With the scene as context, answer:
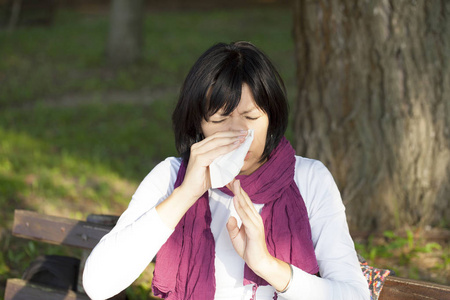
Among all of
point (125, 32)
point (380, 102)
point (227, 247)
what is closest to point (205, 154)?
point (227, 247)

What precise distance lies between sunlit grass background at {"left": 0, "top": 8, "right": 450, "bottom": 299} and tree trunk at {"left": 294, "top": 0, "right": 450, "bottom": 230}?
0.31m

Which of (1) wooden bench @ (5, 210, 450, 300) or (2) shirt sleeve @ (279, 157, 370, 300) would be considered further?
(1) wooden bench @ (5, 210, 450, 300)

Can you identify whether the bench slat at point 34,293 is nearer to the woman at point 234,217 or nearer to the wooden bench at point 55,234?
the wooden bench at point 55,234

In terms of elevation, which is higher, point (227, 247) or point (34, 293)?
point (227, 247)

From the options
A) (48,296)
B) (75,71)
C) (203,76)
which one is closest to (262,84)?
(203,76)

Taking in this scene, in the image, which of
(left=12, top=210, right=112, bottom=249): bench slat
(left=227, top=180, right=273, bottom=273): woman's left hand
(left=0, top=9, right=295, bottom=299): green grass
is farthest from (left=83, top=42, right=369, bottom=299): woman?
(left=12, top=210, right=112, bottom=249): bench slat

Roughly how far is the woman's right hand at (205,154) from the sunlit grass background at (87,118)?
60 cm

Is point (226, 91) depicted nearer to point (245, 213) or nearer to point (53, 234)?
point (245, 213)

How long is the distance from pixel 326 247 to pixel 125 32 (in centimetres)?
1042

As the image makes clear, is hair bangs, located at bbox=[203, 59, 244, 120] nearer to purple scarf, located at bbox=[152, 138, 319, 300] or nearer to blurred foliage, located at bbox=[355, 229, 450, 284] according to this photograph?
purple scarf, located at bbox=[152, 138, 319, 300]

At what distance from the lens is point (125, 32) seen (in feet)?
38.8

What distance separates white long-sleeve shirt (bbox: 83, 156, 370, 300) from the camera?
1959 mm

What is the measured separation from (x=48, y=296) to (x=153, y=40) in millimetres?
12541

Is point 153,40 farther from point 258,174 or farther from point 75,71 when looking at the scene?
point 258,174
